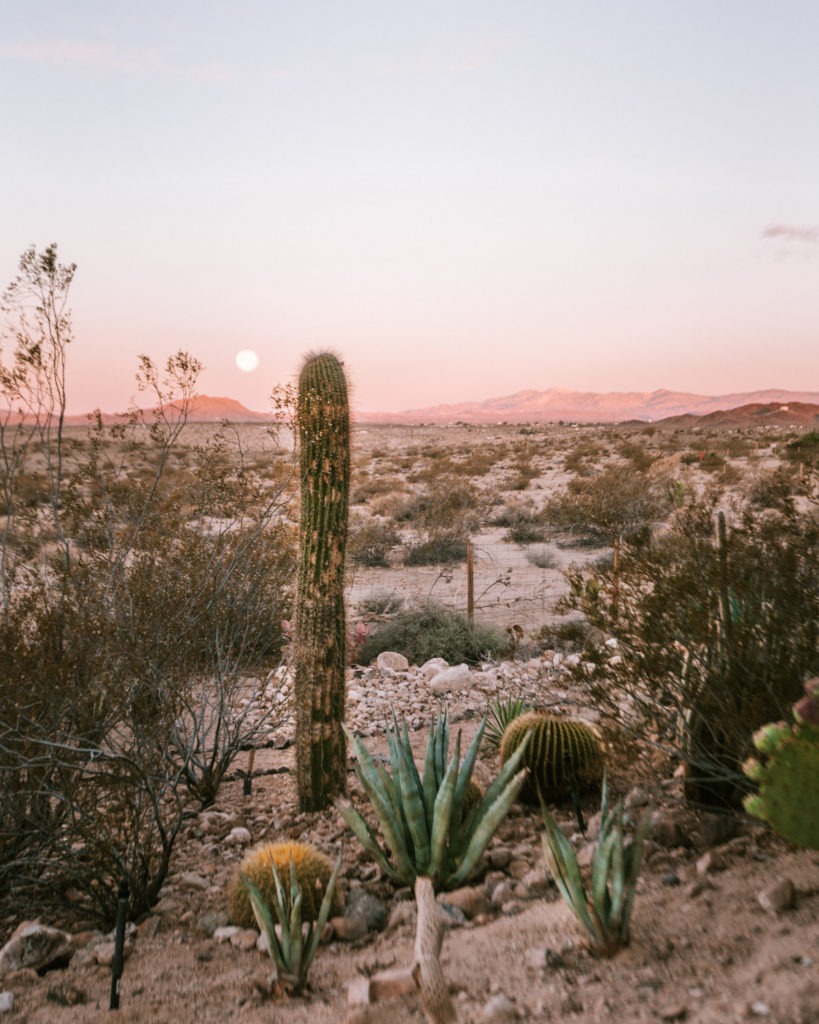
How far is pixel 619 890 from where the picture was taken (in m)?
2.86

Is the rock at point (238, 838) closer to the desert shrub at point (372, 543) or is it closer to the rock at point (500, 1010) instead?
the rock at point (500, 1010)

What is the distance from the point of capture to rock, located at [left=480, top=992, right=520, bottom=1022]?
8.35ft

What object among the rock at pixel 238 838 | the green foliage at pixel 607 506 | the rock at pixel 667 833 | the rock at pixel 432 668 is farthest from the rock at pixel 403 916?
the green foliage at pixel 607 506

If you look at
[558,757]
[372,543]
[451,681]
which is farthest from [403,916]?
[372,543]

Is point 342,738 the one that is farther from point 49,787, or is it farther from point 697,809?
point 697,809

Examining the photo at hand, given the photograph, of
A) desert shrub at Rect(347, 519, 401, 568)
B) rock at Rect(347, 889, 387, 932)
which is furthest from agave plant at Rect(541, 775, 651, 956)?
desert shrub at Rect(347, 519, 401, 568)

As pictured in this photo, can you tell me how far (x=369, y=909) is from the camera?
382cm

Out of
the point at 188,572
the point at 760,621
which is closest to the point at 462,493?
the point at 188,572

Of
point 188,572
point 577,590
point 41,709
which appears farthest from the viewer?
point 188,572

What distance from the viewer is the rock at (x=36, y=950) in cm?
346

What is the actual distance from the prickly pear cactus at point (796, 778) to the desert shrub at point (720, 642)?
29.7 inches

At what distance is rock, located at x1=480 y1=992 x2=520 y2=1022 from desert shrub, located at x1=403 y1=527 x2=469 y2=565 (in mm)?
13205

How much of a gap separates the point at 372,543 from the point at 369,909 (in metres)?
12.5

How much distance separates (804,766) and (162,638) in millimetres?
4070
